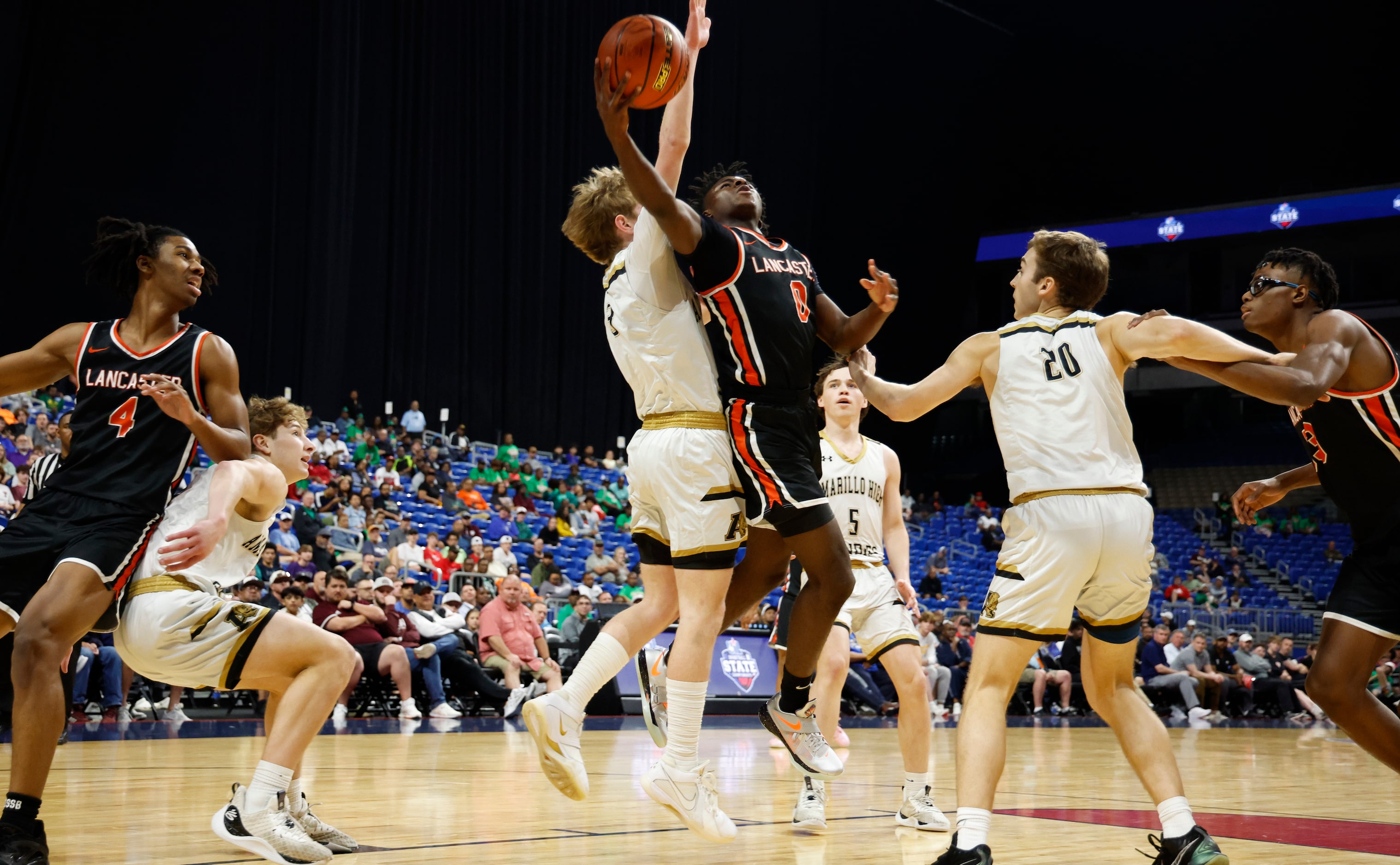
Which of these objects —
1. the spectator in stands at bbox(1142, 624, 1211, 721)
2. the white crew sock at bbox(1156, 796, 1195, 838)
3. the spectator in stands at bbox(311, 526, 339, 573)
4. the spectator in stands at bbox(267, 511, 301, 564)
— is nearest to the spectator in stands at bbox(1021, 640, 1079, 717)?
the spectator in stands at bbox(1142, 624, 1211, 721)

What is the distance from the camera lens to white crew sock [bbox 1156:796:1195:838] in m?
3.65

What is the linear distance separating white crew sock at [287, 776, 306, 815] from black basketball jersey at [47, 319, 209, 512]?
41.4 inches

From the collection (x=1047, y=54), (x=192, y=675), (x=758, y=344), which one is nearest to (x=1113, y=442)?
(x=758, y=344)

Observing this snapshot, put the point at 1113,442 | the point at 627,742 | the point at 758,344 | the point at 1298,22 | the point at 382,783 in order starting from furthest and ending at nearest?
the point at 1298,22 < the point at 627,742 < the point at 382,783 < the point at 758,344 < the point at 1113,442

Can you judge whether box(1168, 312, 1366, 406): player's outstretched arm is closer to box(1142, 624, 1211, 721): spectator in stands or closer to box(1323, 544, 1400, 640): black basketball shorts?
box(1323, 544, 1400, 640): black basketball shorts

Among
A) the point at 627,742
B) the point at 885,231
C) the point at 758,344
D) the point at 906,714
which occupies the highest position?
the point at 885,231

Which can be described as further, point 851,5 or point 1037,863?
point 851,5

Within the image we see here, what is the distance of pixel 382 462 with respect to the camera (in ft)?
63.2

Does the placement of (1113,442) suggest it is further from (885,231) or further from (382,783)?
(885,231)

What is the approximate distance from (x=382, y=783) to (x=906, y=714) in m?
2.65

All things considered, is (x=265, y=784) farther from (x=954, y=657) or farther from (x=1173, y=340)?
(x=954, y=657)

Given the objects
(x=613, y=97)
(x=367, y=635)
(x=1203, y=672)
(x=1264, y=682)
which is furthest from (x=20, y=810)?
(x=1264, y=682)

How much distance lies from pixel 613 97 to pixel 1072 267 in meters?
1.60

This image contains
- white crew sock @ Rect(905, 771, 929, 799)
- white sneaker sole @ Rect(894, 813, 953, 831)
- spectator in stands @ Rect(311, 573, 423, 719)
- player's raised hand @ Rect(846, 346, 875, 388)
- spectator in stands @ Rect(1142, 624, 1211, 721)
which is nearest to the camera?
player's raised hand @ Rect(846, 346, 875, 388)
